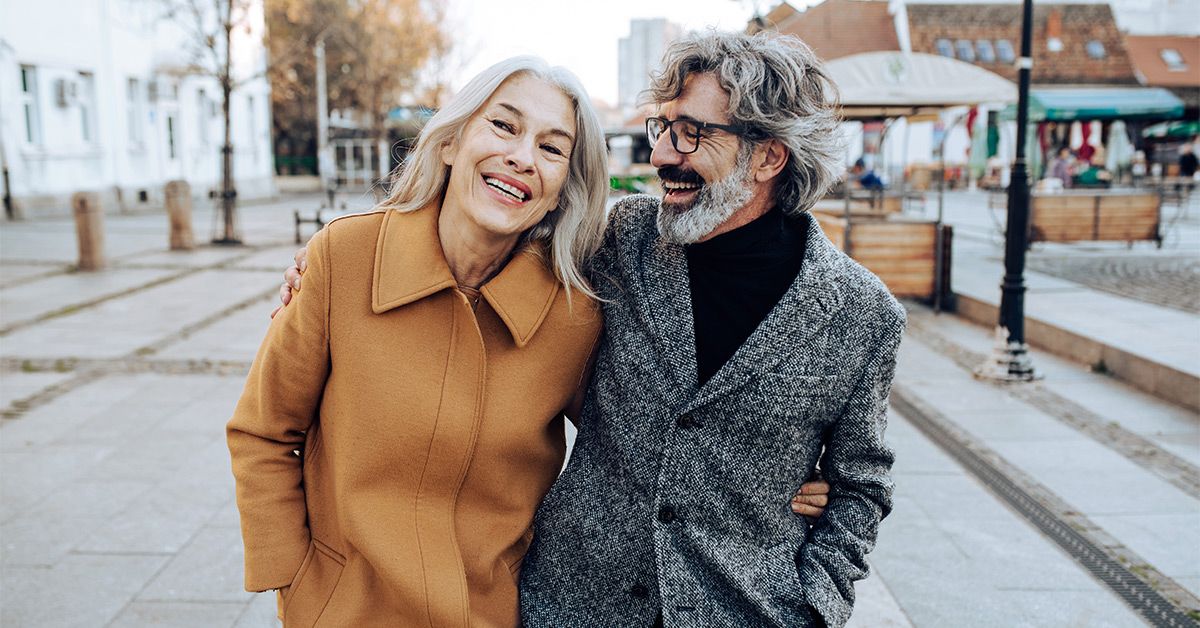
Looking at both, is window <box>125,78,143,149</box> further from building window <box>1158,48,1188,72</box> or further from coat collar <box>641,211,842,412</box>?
building window <box>1158,48,1188,72</box>

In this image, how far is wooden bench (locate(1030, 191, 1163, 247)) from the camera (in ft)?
47.0

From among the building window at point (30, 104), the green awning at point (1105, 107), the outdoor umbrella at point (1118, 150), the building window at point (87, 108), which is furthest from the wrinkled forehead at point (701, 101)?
the outdoor umbrella at point (1118, 150)

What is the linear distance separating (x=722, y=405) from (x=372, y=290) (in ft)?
2.34

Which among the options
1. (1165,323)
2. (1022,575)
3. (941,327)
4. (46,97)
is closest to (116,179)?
(46,97)

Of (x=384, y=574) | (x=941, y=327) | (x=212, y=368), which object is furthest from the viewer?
(x=941, y=327)

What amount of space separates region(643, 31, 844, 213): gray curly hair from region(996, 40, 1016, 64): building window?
46.1 metres

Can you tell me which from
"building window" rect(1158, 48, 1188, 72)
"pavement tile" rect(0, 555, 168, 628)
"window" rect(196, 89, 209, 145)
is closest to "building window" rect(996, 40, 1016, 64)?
"building window" rect(1158, 48, 1188, 72)

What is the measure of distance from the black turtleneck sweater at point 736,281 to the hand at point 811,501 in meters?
0.33

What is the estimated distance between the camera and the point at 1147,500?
4.80 m

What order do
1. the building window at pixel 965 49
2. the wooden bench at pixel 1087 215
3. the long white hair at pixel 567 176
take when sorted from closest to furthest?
the long white hair at pixel 567 176 < the wooden bench at pixel 1087 215 < the building window at pixel 965 49

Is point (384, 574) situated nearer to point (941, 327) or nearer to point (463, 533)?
point (463, 533)

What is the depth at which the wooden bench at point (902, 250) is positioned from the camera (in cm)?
1037

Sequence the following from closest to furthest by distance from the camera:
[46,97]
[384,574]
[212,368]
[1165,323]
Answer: [384,574], [212,368], [1165,323], [46,97]

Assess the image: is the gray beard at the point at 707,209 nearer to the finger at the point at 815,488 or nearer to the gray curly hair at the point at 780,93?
the gray curly hair at the point at 780,93
